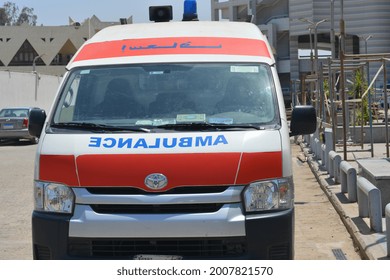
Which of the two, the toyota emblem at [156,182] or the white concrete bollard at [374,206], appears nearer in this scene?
the toyota emblem at [156,182]

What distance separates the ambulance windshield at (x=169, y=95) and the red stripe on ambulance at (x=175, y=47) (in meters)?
0.15

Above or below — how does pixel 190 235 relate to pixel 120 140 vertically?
below

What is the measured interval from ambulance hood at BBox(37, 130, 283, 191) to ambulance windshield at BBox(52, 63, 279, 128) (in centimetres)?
37

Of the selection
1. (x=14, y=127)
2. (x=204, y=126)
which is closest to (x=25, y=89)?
(x=14, y=127)

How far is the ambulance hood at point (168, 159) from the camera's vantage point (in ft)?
18.4

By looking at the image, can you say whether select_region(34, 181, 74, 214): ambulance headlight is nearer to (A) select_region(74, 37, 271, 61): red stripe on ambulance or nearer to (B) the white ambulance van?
(B) the white ambulance van

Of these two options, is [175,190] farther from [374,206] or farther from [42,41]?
[42,41]

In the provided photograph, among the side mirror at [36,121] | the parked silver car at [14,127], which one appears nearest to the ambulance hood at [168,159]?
the side mirror at [36,121]

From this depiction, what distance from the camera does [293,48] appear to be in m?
89.3

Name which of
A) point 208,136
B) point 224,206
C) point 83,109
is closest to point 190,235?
point 224,206

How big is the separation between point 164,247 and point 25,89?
40288mm

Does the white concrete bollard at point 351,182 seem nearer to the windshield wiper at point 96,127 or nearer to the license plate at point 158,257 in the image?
the windshield wiper at point 96,127

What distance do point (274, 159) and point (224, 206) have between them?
0.53 metres
